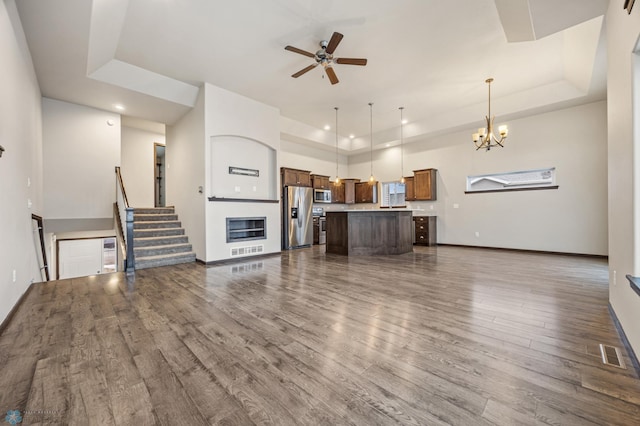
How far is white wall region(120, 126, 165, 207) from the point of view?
752 cm

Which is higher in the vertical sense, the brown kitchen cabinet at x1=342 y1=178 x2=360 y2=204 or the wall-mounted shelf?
the brown kitchen cabinet at x1=342 y1=178 x2=360 y2=204

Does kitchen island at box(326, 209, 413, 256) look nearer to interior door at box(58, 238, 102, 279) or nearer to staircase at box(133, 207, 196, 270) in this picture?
staircase at box(133, 207, 196, 270)

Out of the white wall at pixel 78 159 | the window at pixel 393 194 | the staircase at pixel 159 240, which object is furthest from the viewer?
the window at pixel 393 194

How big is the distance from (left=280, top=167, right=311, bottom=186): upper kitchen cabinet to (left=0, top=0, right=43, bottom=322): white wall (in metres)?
4.86

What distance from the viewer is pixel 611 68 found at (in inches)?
97.2

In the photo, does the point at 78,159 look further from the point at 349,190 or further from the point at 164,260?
the point at 349,190

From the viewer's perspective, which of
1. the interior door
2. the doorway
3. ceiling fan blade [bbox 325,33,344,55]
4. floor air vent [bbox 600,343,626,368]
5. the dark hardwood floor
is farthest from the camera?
the doorway

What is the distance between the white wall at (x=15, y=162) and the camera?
254 cm

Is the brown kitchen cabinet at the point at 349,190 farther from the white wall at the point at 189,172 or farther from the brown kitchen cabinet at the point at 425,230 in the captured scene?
the white wall at the point at 189,172

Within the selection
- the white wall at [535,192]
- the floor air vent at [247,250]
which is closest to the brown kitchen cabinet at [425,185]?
the white wall at [535,192]

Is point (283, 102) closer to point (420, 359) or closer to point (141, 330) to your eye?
point (141, 330)

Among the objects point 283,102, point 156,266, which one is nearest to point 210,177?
point 156,266

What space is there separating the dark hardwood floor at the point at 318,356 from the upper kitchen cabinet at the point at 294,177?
171 inches

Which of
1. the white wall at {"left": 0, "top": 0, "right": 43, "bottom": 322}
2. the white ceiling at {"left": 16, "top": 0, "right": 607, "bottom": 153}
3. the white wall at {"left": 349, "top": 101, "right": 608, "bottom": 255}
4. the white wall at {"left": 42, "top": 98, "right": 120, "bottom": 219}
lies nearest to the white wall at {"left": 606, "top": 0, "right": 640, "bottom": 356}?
the white ceiling at {"left": 16, "top": 0, "right": 607, "bottom": 153}
